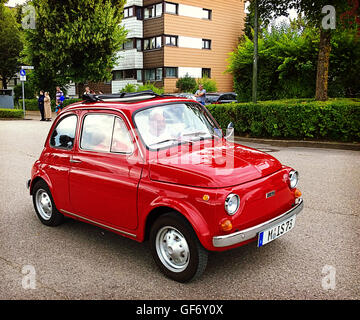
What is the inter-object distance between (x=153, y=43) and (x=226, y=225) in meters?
38.9

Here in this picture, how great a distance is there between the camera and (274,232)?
12.4 feet

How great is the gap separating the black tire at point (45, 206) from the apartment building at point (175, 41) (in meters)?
33.9

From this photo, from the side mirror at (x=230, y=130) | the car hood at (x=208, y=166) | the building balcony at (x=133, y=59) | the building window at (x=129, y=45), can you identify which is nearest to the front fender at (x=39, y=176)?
the car hood at (x=208, y=166)

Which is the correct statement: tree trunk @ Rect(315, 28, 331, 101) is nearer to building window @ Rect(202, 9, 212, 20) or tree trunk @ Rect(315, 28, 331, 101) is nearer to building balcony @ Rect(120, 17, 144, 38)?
building balcony @ Rect(120, 17, 144, 38)

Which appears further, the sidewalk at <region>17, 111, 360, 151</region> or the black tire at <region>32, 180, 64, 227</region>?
the sidewalk at <region>17, 111, 360, 151</region>

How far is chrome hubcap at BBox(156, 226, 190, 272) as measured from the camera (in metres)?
3.66

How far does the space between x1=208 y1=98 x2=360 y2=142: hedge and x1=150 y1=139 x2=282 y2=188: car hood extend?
342 inches

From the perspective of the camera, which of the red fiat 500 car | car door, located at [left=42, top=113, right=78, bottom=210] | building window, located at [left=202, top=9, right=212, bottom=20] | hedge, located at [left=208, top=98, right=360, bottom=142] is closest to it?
the red fiat 500 car

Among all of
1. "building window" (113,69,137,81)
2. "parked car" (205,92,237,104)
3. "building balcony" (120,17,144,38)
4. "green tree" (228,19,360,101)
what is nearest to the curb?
"green tree" (228,19,360,101)

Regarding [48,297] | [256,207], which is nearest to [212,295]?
[256,207]

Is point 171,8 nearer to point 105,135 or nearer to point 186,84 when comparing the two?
point 186,84

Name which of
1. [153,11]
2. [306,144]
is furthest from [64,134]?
[153,11]

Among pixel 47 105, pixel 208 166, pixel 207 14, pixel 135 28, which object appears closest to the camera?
pixel 208 166

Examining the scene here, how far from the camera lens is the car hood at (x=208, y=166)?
3.52 m
